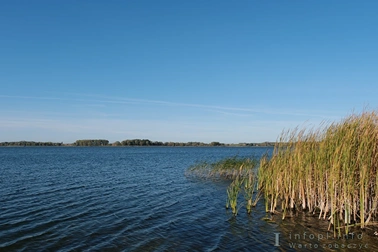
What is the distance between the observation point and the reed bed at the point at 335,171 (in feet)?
34.5

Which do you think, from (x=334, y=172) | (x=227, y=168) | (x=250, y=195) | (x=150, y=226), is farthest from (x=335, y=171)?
(x=227, y=168)

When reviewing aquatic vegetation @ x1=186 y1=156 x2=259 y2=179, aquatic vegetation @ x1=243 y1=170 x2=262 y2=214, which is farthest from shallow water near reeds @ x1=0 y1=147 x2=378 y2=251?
aquatic vegetation @ x1=186 y1=156 x2=259 y2=179

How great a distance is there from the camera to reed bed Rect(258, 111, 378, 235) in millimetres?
10523

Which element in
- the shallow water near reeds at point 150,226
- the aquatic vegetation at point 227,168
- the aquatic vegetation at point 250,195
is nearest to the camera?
the shallow water near reeds at point 150,226

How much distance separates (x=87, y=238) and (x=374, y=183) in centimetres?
1185

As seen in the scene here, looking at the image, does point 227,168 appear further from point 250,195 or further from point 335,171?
point 335,171

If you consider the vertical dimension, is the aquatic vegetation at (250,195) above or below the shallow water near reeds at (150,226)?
above

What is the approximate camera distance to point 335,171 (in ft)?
35.7

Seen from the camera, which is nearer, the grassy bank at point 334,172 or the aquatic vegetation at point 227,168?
the grassy bank at point 334,172

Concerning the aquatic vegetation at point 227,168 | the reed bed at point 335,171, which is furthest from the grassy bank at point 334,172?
the aquatic vegetation at point 227,168

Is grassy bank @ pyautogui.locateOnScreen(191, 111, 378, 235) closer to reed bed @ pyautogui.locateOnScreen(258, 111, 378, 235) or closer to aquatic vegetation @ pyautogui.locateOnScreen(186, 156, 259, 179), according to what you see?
reed bed @ pyautogui.locateOnScreen(258, 111, 378, 235)

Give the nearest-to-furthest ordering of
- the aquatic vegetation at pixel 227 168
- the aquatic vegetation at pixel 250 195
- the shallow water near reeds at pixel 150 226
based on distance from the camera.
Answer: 1. the shallow water near reeds at pixel 150 226
2. the aquatic vegetation at pixel 250 195
3. the aquatic vegetation at pixel 227 168

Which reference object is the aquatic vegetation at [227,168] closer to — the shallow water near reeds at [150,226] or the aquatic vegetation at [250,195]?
the shallow water near reeds at [150,226]

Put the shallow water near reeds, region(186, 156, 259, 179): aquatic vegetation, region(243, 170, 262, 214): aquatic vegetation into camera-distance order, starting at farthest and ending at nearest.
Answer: region(186, 156, 259, 179): aquatic vegetation < region(243, 170, 262, 214): aquatic vegetation < the shallow water near reeds
